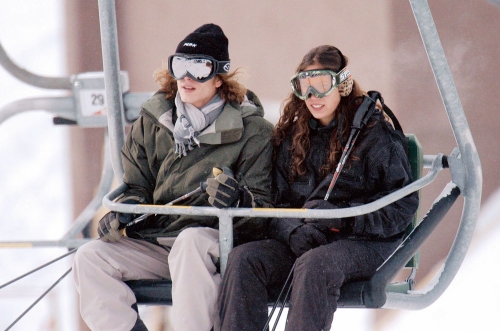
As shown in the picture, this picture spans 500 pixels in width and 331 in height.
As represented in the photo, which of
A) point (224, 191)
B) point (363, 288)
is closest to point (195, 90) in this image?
point (224, 191)

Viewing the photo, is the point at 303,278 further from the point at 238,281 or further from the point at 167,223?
the point at 167,223

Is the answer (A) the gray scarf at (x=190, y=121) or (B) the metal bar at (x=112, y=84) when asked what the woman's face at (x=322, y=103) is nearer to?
(A) the gray scarf at (x=190, y=121)

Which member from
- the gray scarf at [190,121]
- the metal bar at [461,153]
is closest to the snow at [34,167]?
the gray scarf at [190,121]

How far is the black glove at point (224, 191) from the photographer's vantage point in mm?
2066

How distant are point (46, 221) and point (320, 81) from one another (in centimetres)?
379

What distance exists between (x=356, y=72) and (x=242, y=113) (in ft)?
7.99

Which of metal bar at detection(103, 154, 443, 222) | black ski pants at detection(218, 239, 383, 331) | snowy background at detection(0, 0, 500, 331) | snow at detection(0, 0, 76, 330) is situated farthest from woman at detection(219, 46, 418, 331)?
snow at detection(0, 0, 76, 330)

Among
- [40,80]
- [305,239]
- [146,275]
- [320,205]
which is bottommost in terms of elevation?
[146,275]

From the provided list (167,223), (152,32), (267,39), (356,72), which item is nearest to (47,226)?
(152,32)

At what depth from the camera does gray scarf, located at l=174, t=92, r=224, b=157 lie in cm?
239

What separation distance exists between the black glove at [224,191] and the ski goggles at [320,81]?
15.4 inches

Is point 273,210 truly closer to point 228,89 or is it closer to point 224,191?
point 224,191

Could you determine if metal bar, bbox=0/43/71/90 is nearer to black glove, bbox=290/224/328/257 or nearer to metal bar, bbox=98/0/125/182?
metal bar, bbox=98/0/125/182

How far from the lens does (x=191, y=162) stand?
2434 millimetres
